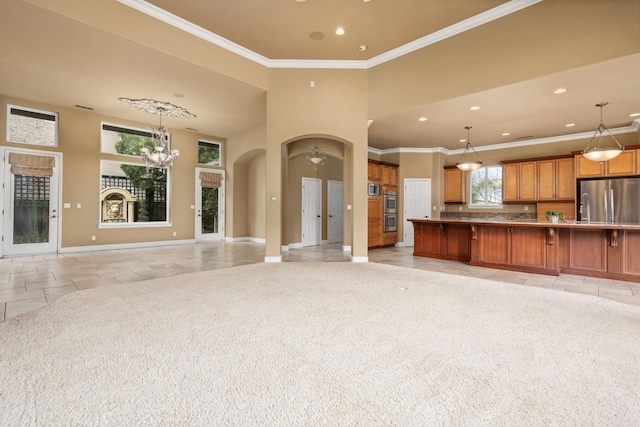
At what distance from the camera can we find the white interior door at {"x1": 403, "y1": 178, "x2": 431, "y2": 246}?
9.40 metres

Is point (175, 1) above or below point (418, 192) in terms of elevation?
above

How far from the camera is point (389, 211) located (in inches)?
365

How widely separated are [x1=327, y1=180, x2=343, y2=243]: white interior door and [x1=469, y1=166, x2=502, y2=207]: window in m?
4.09

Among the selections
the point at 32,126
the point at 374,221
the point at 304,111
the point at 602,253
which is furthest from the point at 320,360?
the point at 32,126

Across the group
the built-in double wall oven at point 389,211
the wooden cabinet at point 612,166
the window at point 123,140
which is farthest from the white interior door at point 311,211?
the wooden cabinet at point 612,166

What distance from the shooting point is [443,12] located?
14.9 feet

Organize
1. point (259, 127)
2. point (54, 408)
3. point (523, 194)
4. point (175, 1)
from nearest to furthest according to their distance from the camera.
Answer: point (54, 408) < point (175, 1) < point (523, 194) < point (259, 127)

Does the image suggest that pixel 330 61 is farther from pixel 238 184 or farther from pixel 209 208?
pixel 209 208

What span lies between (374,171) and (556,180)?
14.7 feet

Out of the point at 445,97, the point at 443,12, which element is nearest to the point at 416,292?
the point at 445,97

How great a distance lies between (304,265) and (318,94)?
3.45 metres

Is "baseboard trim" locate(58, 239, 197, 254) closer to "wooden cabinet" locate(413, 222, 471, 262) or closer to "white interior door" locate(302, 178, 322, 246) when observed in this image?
"white interior door" locate(302, 178, 322, 246)

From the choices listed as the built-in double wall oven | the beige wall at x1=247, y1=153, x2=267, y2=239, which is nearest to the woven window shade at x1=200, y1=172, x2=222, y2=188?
the beige wall at x1=247, y1=153, x2=267, y2=239

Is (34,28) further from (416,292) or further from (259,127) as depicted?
(416,292)
